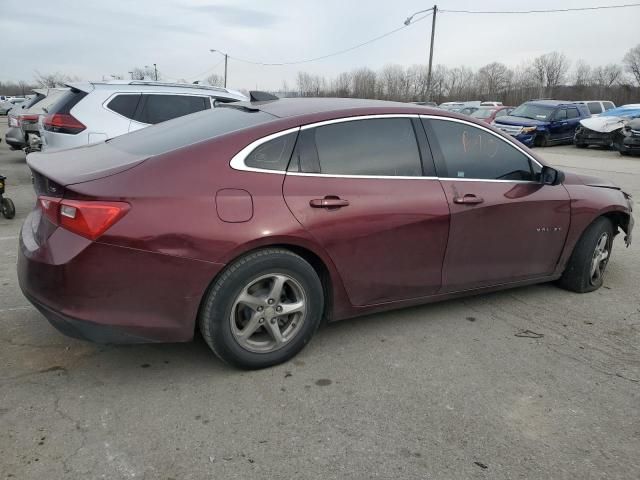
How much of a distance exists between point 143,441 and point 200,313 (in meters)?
0.73

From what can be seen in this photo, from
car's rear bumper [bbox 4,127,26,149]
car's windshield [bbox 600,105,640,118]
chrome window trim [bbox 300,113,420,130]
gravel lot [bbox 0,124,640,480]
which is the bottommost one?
gravel lot [bbox 0,124,640,480]

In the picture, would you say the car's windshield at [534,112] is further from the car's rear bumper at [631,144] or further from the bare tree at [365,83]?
the bare tree at [365,83]

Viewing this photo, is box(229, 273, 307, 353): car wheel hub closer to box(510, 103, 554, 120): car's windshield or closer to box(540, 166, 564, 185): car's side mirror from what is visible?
box(540, 166, 564, 185): car's side mirror

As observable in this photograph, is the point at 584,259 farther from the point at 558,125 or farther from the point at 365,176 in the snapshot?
the point at 558,125

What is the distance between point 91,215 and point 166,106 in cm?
545

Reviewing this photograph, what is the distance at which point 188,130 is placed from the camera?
3428mm

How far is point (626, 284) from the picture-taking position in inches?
197

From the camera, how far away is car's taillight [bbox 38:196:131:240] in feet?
8.70

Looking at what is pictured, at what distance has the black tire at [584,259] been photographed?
179 inches

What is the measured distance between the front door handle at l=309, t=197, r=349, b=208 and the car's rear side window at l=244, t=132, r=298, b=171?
26 centimetres

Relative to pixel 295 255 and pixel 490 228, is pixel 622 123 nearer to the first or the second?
pixel 490 228

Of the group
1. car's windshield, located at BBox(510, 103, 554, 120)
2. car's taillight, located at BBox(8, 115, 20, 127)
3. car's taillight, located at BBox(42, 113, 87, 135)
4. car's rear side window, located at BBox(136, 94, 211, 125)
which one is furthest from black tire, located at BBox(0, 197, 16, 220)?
car's windshield, located at BBox(510, 103, 554, 120)

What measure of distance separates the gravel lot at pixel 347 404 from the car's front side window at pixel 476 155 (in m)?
1.08

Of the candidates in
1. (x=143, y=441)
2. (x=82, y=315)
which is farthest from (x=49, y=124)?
(x=143, y=441)
